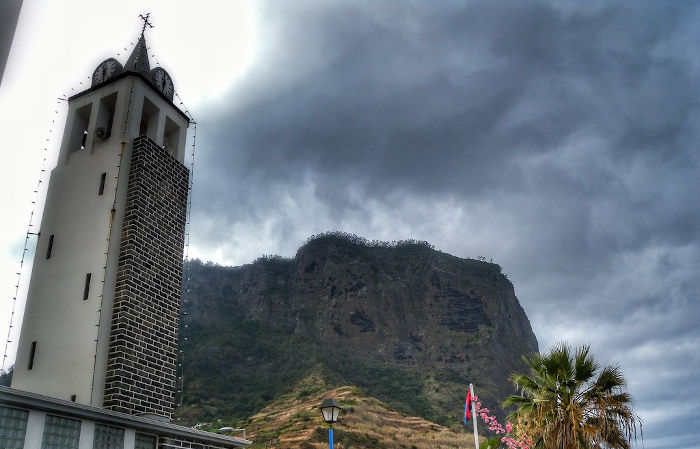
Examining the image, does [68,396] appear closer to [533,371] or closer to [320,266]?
[533,371]

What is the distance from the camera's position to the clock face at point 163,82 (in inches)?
878

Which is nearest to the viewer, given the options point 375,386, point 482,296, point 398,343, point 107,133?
point 107,133

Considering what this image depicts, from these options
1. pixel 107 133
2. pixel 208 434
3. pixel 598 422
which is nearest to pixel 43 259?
pixel 107 133

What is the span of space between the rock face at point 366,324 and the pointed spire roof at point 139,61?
66.7 m

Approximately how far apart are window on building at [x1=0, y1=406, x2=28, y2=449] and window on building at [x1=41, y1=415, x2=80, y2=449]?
474mm

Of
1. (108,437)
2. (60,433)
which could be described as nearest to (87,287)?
(108,437)

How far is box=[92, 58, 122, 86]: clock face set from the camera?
21938 mm

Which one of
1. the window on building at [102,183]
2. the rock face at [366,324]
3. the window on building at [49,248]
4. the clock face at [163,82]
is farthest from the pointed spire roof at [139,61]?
the rock face at [366,324]

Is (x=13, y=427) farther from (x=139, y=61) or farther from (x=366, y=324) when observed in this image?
(x=366, y=324)

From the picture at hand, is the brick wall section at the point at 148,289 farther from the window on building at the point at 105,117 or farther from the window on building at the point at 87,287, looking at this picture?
the window on building at the point at 105,117

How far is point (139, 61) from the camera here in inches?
882

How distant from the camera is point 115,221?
18641mm

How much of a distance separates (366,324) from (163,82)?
336 feet

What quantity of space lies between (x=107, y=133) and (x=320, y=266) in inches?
4343
